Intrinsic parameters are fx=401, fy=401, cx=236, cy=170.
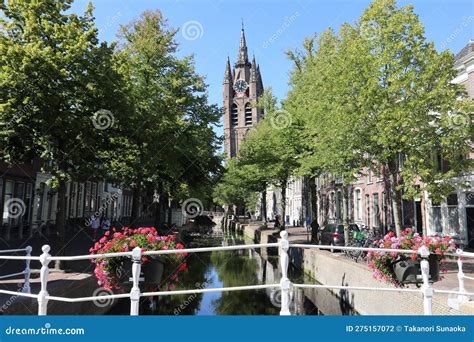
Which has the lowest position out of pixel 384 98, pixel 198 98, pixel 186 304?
pixel 186 304

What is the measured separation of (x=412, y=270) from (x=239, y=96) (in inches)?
3869

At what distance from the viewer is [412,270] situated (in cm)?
650

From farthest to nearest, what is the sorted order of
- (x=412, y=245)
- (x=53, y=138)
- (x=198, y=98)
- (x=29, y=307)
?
(x=198, y=98) < (x=53, y=138) < (x=29, y=307) < (x=412, y=245)

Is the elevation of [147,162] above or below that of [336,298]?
above

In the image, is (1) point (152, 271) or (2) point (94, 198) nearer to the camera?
(1) point (152, 271)

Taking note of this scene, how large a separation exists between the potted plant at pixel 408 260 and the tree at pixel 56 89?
30.5 ft

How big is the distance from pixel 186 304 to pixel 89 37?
9393 millimetres

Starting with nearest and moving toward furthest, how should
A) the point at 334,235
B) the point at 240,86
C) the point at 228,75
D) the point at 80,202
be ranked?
the point at 334,235
the point at 80,202
the point at 240,86
the point at 228,75

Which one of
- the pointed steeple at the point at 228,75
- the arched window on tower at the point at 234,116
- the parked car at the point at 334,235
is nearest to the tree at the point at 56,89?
the parked car at the point at 334,235

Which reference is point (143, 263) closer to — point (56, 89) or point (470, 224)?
point (56, 89)

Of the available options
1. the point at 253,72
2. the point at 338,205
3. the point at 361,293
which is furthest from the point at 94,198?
the point at 253,72

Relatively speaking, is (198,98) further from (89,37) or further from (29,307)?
(29,307)
